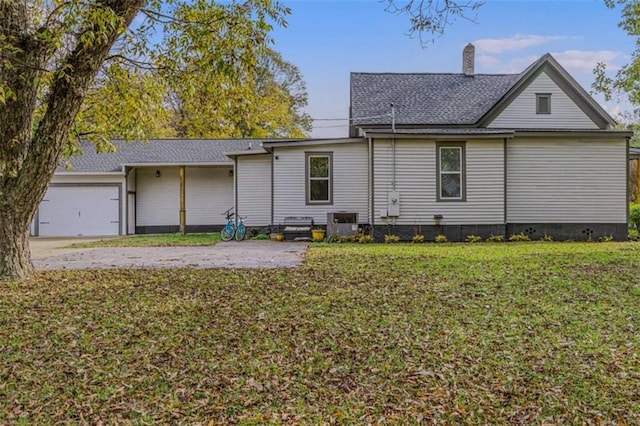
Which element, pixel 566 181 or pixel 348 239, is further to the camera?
pixel 566 181

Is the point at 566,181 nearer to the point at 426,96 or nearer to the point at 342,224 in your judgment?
the point at 426,96

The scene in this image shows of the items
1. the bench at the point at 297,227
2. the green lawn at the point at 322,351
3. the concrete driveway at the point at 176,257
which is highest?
the bench at the point at 297,227

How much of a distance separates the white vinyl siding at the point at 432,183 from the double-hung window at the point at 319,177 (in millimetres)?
1651

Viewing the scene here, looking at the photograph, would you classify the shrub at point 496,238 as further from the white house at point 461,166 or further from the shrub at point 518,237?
the shrub at point 518,237

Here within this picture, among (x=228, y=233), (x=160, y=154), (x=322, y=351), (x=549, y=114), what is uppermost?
(x=549, y=114)

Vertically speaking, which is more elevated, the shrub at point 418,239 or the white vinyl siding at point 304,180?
the white vinyl siding at point 304,180

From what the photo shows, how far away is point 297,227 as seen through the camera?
13.5m

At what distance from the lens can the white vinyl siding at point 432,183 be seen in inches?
503

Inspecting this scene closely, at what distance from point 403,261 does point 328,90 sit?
1578 centimetres

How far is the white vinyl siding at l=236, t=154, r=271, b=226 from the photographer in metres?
15.0

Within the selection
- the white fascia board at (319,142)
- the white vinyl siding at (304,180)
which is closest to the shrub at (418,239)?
the white vinyl siding at (304,180)

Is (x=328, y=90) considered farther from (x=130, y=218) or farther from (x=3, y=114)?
(x=3, y=114)

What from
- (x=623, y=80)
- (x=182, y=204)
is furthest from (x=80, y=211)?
(x=623, y=80)

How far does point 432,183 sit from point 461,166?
981 millimetres
